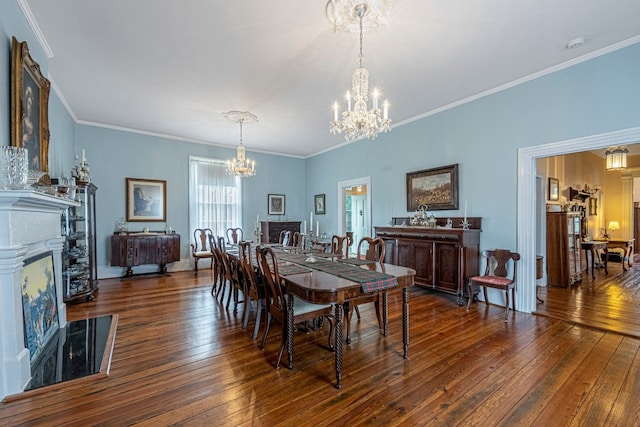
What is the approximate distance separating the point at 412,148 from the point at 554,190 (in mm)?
2827

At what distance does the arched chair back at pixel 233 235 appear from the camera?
669 centimetres

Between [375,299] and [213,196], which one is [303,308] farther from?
[213,196]

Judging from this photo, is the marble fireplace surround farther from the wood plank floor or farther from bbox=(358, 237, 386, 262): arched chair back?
bbox=(358, 237, 386, 262): arched chair back

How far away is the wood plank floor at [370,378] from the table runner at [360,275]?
68cm

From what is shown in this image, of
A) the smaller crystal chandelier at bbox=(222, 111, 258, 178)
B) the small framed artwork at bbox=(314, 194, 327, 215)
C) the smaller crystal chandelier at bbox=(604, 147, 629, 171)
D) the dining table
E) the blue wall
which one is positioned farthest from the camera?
the small framed artwork at bbox=(314, 194, 327, 215)

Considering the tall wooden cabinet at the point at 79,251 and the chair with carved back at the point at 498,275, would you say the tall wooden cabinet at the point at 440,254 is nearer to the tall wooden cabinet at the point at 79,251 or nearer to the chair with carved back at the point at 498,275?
the chair with carved back at the point at 498,275

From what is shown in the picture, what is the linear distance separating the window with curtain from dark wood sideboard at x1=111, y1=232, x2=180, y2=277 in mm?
815

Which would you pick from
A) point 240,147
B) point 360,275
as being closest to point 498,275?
point 360,275

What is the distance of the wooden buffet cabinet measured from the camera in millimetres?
3914

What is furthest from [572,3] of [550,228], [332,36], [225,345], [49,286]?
[49,286]

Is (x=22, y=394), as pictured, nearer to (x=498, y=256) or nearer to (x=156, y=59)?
(x=156, y=59)

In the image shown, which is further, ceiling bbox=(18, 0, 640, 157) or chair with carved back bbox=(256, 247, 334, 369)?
ceiling bbox=(18, 0, 640, 157)

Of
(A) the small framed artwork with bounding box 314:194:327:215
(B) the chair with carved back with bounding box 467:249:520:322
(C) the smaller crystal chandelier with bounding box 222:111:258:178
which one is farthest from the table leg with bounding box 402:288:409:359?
(A) the small framed artwork with bounding box 314:194:327:215

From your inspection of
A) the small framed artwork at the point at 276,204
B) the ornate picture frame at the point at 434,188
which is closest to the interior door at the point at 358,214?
the small framed artwork at the point at 276,204
